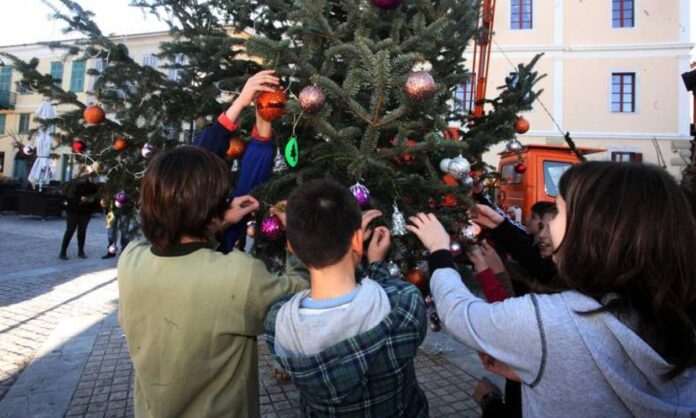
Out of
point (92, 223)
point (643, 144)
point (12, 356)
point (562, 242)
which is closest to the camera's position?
point (562, 242)

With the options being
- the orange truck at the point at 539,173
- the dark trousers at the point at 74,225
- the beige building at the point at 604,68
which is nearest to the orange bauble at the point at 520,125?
the orange truck at the point at 539,173

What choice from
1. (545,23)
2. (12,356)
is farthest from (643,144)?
(12,356)

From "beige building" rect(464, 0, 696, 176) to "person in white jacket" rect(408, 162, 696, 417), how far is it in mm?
17967

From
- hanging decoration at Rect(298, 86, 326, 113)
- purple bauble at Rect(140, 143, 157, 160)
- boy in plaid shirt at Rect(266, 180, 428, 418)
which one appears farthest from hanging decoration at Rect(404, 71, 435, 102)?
purple bauble at Rect(140, 143, 157, 160)

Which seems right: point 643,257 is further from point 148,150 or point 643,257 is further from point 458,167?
point 148,150

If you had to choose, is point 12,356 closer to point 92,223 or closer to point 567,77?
point 92,223

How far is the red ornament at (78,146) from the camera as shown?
9.87 feet

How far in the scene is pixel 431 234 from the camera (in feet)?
5.21

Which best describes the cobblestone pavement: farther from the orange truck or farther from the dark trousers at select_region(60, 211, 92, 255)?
the orange truck

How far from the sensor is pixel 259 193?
2.19 m

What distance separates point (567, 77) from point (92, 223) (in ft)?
68.3

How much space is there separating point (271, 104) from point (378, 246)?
83cm

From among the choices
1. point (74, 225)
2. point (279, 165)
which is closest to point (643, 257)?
point (279, 165)

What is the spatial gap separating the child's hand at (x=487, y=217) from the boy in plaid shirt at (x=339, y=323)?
3.73ft
